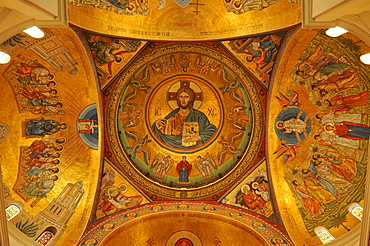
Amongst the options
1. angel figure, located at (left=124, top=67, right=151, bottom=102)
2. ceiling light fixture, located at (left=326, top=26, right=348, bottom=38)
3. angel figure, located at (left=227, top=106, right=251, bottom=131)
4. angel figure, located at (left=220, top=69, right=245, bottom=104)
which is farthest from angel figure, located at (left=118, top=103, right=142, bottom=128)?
ceiling light fixture, located at (left=326, top=26, right=348, bottom=38)

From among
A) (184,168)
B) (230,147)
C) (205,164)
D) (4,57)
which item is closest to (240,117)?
(230,147)

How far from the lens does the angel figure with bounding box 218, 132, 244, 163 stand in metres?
14.0

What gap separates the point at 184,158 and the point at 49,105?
22.2 feet

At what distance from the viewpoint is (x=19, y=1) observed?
604cm

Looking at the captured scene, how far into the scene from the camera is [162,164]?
14.3 meters

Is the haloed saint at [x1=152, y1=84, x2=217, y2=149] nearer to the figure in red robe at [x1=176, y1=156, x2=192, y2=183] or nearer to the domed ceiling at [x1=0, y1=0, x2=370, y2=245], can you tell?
the domed ceiling at [x1=0, y1=0, x2=370, y2=245]

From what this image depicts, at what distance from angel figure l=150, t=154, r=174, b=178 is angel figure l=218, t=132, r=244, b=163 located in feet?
8.38

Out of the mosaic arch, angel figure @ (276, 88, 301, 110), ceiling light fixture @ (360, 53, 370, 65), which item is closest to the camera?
ceiling light fixture @ (360, 53, 370, 65)

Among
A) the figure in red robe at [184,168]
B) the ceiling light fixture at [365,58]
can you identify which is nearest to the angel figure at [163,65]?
the figure in red robe at [184,168]

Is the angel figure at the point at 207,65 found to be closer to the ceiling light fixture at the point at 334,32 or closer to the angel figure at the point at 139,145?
the angel figure at the point at 139,145

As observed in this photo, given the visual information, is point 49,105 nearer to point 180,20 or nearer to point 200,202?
point 180,20

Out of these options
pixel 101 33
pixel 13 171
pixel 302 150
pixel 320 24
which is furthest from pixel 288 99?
pixel 13 171

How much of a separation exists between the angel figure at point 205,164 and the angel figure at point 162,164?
1355 millimetres

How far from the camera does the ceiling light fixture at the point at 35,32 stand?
866cm
